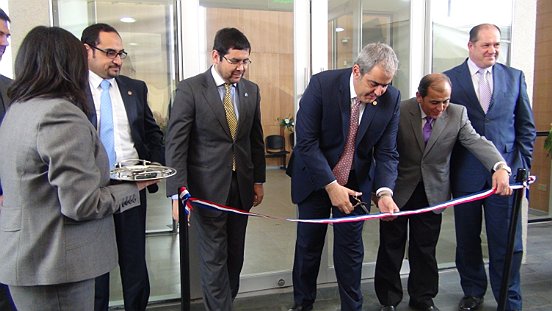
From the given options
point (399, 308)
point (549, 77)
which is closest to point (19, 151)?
point (399, 308)

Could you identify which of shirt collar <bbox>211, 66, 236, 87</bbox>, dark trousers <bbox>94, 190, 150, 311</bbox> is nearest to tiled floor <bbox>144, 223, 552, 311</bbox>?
dark trousers <bbox>94, 190, 150, 311</bbox>

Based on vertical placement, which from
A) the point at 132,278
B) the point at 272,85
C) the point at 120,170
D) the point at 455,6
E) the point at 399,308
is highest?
the point at 455,6

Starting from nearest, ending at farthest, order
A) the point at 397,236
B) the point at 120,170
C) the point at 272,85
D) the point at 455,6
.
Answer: the point at 120,170 → the point at 397,236 → the point at 455,6 → the point at 272,85

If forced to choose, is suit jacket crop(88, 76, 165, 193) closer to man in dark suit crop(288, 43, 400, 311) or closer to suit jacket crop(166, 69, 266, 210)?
suit jacket crop(166, 69, 266, 210)

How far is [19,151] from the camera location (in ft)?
4.65

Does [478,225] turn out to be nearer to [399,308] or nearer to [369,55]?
[399,308]

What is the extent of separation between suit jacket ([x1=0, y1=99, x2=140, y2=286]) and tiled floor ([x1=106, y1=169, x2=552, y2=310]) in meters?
1.73

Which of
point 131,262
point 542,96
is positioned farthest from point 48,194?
point 542,96

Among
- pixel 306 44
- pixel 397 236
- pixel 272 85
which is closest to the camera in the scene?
pixel 397 236

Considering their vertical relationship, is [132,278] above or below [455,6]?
below

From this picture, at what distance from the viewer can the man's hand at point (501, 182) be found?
Result: 253cm

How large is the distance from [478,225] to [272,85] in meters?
2.27

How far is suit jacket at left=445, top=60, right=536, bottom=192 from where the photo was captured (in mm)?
2914

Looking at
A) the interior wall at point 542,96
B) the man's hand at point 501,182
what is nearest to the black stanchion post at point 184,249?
the man's hand at point 501,182
